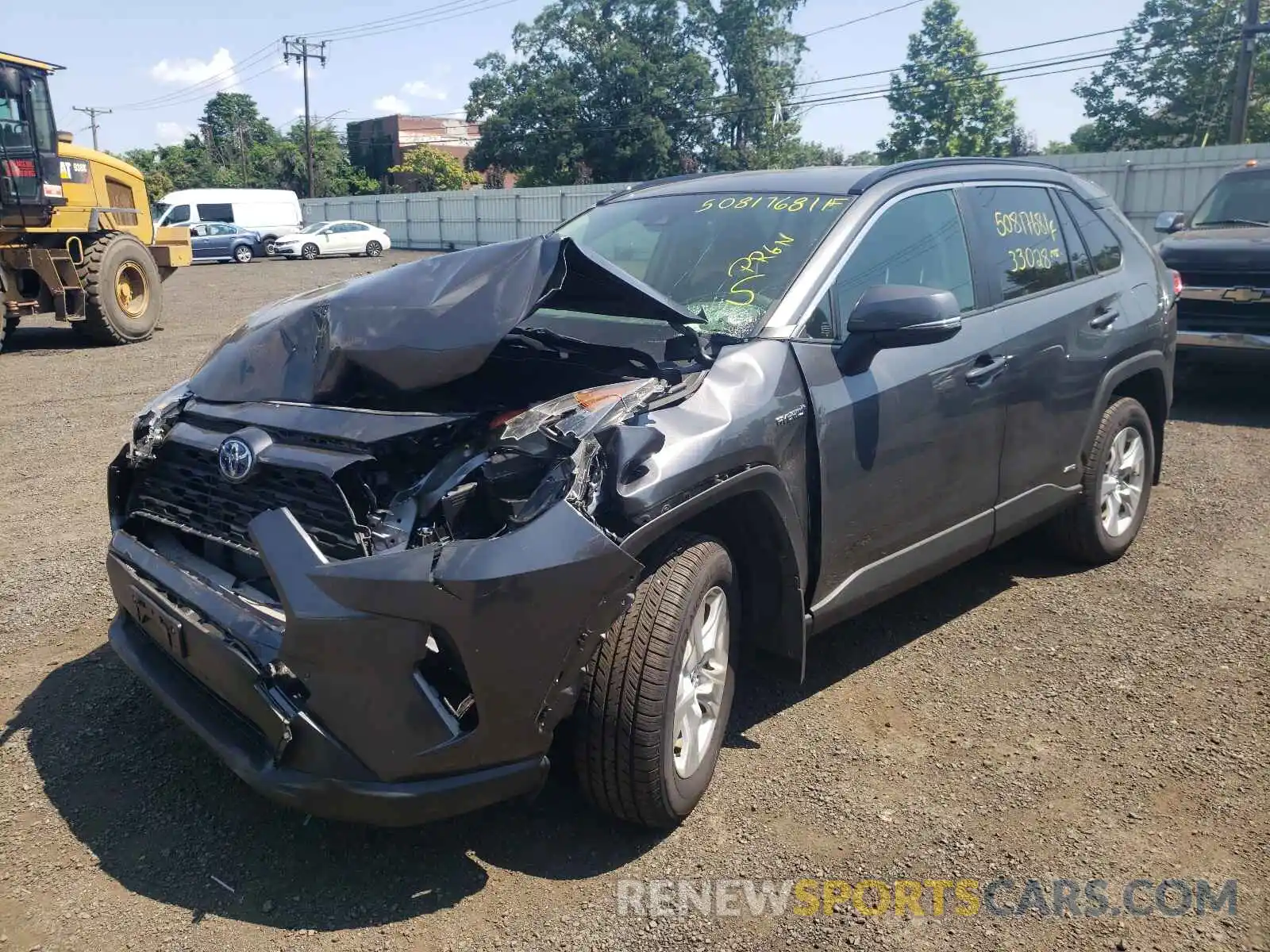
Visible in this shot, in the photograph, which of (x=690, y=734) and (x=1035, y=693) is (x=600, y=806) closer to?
(x=690, y=734)

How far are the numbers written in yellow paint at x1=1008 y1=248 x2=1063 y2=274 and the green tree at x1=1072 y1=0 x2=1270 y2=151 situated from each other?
145ft

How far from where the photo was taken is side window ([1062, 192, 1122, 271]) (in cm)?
493

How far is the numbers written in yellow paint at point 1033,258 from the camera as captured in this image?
439 centimetres

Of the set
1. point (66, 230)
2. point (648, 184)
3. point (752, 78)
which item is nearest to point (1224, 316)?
point (648, 184)

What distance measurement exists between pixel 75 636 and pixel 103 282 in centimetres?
1028

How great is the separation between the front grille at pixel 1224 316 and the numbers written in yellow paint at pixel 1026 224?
403cm

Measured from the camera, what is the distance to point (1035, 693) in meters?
3.93

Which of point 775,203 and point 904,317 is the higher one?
point 775,203

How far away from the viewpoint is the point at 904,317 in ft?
10.8

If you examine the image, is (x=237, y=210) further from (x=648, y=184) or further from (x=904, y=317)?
(x=904, y=317)

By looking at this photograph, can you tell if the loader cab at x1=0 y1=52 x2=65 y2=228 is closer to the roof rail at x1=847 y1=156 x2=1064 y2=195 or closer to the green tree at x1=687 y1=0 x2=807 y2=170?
the roof rail at x1=847 y1=156 x2=1064 y2=195

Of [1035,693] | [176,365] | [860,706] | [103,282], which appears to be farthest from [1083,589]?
[103,282]

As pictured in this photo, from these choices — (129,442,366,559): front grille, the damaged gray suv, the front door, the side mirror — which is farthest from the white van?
the side mirror

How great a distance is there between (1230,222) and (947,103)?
5014cm
